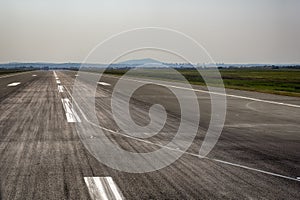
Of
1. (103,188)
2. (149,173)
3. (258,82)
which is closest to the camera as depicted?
(103,188)

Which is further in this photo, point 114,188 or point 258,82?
point 258,82

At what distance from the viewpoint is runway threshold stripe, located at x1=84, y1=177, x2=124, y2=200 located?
5.21 m

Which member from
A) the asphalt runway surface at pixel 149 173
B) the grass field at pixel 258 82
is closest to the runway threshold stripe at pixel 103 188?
the asphalt runway surface at pixel 149 173

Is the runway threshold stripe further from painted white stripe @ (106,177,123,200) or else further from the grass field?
the grass field

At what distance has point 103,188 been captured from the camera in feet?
18.2

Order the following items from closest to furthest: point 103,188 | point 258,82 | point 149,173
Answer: point 103,188 < point 149,173 < point 258,82

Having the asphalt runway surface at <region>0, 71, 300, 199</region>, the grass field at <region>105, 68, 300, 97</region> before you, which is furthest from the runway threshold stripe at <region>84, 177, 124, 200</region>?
the grass field at <region>105, 68, 300, 97</region>

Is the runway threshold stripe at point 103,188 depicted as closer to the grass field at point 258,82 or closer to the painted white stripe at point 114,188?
the painted white stripe at point 114,188

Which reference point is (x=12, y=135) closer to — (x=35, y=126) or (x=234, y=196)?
(x=35, y=126)

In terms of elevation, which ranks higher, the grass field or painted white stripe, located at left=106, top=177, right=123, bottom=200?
painted white stripe, located at left=106, top=177, right=123, bottom=200

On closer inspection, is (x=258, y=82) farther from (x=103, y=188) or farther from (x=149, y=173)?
(x=103, y=188)

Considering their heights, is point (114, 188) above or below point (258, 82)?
above

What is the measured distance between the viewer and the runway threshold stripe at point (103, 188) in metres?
5.21

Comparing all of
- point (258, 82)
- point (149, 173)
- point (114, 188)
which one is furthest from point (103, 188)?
point (258, 82)
